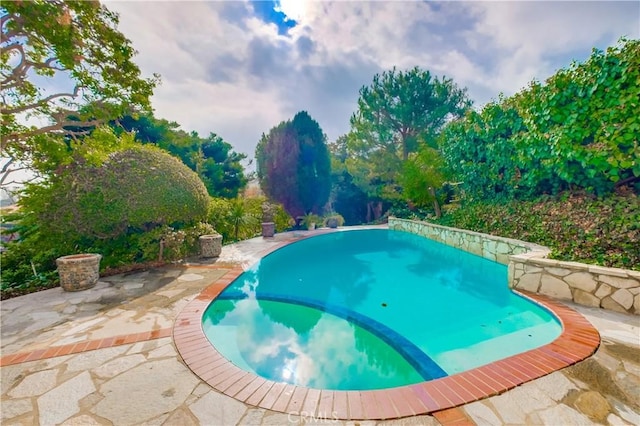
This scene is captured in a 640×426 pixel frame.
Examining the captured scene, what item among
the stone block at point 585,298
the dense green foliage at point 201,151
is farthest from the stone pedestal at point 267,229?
the stone block at point 585,298

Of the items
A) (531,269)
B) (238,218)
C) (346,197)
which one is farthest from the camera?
(346,197)

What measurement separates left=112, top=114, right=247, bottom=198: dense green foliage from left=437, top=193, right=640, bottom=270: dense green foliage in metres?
14.6

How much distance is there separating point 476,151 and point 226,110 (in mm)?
9786

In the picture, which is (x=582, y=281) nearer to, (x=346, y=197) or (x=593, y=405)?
(x=593, y=405)

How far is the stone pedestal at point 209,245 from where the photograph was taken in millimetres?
7873

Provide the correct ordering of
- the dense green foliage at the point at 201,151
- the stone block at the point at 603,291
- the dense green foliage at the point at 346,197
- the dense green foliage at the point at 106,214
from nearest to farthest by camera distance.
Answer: the stone block at the point at 603,291
the dense green foliage at the point at 106,214
the dense green foliage at the point at 201,151
the dense green foliage at the point at 346,197

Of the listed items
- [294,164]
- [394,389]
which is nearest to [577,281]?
[394,389]

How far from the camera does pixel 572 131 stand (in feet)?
20.0

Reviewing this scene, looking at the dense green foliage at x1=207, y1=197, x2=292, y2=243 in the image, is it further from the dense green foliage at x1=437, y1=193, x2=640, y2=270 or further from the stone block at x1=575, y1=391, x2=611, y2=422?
the stone block at x1=575, y1=391, x2=611, y2=422

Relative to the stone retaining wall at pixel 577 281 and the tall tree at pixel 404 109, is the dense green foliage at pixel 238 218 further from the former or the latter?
the stone retaining wall at pixel 577 281

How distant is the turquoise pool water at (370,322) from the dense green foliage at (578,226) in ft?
4.82

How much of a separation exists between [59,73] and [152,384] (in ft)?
23.4

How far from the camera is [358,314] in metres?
4.80

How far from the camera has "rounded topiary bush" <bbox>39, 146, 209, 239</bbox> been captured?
5895mm
